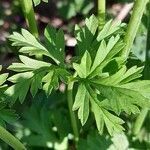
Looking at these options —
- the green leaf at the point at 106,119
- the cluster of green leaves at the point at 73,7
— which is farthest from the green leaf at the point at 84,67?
the cluster of green leaves at the point at 73,7

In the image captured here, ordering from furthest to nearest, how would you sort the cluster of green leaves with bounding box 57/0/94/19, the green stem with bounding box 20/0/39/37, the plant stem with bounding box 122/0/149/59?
the cluster of green leaves with bounding box 57/0/94/19 → the green stem with bounding box 20/0/39/37 → the plant stem with bounding box 122/0/149/59

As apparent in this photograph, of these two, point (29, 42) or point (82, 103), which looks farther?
point (29, 42)

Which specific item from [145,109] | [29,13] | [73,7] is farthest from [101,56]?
[73,7]

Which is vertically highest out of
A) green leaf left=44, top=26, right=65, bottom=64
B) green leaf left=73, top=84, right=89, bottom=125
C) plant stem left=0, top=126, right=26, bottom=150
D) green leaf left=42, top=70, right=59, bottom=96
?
green leaf left=44, top=26, right=65, bottom=64

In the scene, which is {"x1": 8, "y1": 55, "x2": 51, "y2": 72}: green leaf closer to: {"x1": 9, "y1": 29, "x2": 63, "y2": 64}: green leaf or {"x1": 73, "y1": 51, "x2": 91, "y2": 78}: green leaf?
{"x1": 9, "y1": 29, "x2": 63, "y2": 64}: green leaf

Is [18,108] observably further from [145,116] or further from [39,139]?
[145,116]

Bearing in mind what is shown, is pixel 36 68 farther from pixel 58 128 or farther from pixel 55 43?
pixel 58 128

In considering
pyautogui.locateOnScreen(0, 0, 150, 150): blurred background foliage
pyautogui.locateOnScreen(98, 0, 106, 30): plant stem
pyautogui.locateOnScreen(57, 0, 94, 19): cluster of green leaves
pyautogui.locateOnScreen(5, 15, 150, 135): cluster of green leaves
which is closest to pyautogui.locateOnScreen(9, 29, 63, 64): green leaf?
pyautogui.locateOnScreen(5, 15, 150, 135): cluster of green leaves

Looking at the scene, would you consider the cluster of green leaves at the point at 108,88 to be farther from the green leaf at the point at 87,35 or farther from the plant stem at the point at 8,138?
the plant stem at the point at 8,138
